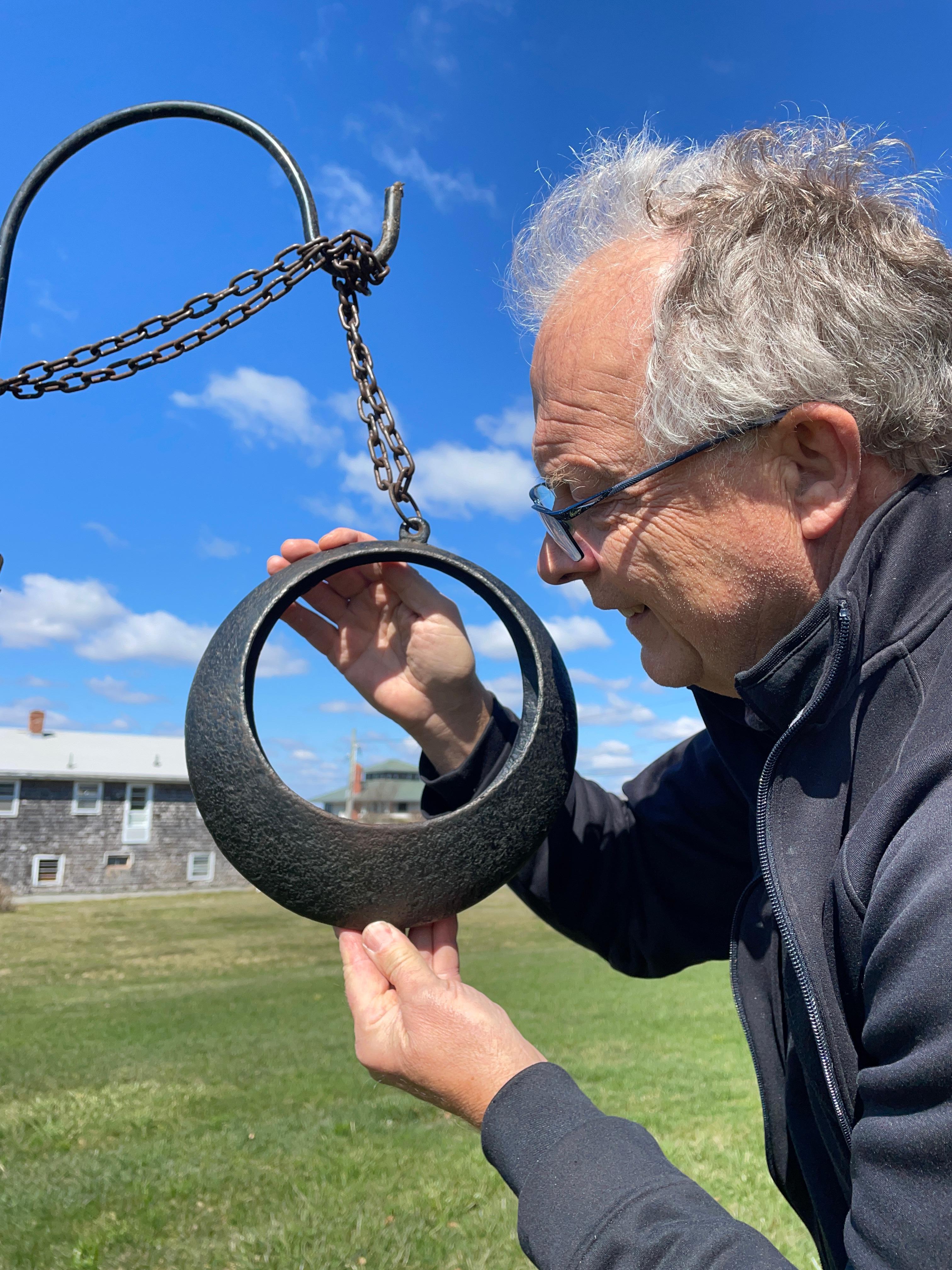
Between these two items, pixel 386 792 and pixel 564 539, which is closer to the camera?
pixel 564 539

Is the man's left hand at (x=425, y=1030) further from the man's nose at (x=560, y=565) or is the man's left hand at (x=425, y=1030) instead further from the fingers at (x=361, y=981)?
the man's nose at (x=560, y=565)

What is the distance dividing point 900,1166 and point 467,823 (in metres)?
0.88

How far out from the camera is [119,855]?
30.1 meters

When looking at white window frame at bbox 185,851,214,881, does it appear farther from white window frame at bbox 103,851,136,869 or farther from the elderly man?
the elderly man

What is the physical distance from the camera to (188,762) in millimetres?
1989

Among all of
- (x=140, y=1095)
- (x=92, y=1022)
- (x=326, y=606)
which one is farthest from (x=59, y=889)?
(x=326, y=606)

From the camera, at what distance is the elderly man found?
131 centimetres

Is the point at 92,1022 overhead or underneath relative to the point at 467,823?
underneath

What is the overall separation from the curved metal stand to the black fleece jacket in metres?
0.39

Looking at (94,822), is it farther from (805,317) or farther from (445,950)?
(805,317)

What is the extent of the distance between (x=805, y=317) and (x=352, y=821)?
1203mm

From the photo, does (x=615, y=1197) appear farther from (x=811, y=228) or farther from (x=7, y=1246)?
(x=7, y=1246)

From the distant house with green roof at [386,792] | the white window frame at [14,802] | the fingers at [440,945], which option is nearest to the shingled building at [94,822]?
the white window frame at [14,802]

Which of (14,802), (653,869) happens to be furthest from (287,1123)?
(14,802)
